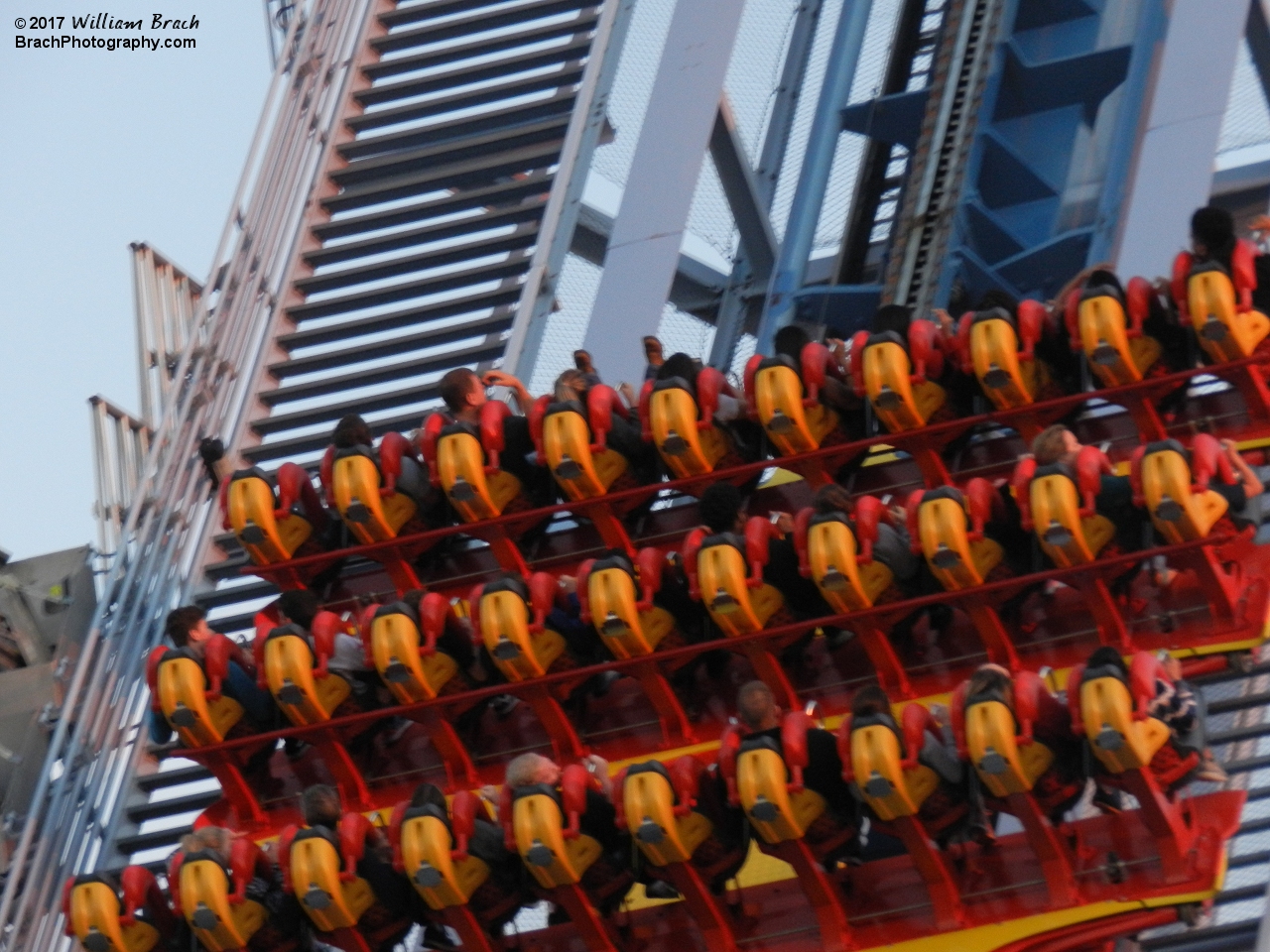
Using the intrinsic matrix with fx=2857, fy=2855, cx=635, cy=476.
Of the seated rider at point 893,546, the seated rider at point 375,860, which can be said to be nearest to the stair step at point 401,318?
the seated rider at point 893,546

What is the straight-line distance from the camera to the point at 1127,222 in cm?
1045

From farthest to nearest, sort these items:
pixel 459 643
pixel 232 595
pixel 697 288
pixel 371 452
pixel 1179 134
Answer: pixel 697 288, pixel 232 595, pixel 1179 134, pixel 371 452, pixel 459 643

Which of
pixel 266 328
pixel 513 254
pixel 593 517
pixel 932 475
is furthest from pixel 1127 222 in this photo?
pixel 266 328

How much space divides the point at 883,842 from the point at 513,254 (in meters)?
3.98

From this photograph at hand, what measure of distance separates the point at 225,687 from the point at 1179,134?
4.04 m

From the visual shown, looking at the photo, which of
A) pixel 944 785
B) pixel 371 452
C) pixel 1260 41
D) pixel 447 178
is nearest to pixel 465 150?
pixel 447 178

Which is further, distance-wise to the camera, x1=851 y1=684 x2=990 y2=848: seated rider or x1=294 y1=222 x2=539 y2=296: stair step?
x1=294 y1=222 x2=539 y2=296: stair step

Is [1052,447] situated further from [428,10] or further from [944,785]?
[428,10]

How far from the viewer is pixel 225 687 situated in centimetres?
979

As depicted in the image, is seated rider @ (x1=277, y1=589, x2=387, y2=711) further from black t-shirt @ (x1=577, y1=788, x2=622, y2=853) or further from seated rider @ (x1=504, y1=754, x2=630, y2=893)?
black t-shirt @ (x1=577, y1=788, x2=622, y2=853)

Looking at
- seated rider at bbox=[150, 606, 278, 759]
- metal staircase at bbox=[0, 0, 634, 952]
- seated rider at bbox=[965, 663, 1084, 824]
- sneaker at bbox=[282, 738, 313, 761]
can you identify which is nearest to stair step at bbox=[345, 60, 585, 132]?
metal staircase at bbox=[0, 0, 634, 952]

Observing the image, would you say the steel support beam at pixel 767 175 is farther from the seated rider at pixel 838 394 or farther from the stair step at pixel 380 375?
the seated rider at pixel 838 394

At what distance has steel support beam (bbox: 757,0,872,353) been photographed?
12.4 meters

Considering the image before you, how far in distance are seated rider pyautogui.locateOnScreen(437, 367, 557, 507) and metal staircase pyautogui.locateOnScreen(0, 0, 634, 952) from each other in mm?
1609
